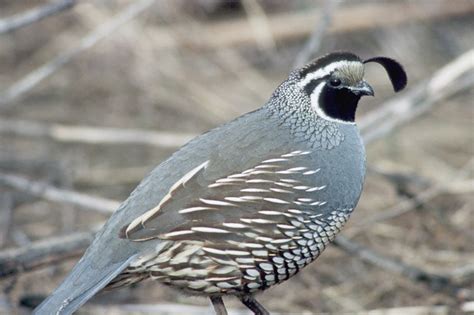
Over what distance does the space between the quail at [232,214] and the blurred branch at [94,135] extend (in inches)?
86.5

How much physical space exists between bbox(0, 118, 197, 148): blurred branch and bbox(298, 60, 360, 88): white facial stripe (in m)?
2.08

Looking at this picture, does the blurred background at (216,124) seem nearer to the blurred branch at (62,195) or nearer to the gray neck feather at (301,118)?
the blurred branch at (62,195)

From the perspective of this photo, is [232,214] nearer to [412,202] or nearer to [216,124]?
[412,202]

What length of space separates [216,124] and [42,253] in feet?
9.45

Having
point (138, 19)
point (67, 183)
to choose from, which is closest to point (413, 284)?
point (67, 183)

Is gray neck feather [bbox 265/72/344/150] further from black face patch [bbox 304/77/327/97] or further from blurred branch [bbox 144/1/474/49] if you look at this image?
blurred branch [bbox 144/1/474/49]

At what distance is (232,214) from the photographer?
3785mm

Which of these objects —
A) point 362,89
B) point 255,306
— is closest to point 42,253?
point 255,306

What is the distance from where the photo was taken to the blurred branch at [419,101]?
17.8 ft

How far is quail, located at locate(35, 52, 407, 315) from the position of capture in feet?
12.1

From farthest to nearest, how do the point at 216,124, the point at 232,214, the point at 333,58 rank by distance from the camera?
the point at 216,124, the point at 333,58, the point at 232,214

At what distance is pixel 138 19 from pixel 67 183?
77.5 inches

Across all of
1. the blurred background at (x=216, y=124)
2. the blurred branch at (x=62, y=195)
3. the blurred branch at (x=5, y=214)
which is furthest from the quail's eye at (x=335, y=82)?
the blurred branch at (x=5, y=214)

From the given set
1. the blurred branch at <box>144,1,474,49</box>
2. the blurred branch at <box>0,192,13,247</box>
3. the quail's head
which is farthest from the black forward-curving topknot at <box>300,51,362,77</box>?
the blurred branch at <box>144,1,474,49</box>
